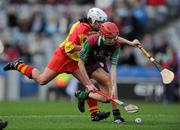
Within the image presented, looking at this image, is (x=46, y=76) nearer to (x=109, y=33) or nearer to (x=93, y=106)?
(x=93, y=106)

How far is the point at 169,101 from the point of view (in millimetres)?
24625

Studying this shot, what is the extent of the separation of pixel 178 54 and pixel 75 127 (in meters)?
13.8

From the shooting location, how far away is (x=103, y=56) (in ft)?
45.2

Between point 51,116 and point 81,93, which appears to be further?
point 51,116

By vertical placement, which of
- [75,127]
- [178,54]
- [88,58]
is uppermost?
[178,54]

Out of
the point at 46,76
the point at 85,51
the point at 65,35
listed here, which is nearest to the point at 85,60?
the point at 85,51

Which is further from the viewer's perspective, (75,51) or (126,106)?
(75,51)

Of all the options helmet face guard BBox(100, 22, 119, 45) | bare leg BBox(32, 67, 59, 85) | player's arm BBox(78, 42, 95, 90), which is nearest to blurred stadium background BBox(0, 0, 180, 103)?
bare leg BBox(32, 67, 59, 85)

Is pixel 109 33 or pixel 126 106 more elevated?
pixel 109 33

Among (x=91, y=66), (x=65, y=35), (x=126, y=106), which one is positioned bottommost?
(x=126, y=106)

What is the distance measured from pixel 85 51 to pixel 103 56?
48 centimetres

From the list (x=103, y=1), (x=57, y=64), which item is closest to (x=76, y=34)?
(x=57, y=64)

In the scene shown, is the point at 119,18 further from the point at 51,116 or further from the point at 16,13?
the point at 51,116

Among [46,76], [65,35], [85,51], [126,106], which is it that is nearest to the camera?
[126,106]
